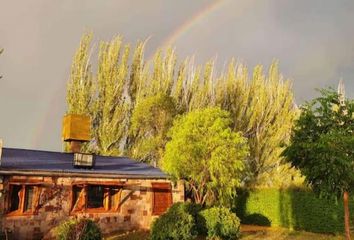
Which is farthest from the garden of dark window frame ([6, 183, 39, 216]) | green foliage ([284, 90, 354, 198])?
dark window frame ([6, 183, 39, 216])

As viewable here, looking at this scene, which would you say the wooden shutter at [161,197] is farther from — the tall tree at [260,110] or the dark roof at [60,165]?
the tall tree at [260,110]

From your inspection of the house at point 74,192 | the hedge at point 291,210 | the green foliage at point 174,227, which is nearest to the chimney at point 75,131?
the house at point 74,192

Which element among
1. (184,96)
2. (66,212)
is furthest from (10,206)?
(184,96)

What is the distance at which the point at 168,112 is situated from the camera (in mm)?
31562

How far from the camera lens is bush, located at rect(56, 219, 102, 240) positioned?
12.9 meters

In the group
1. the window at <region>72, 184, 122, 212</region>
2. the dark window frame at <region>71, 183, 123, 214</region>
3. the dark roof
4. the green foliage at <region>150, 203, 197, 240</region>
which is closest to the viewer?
the green foliage at <region>150, 203, 197, 240</region>

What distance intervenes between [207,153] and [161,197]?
3.97m

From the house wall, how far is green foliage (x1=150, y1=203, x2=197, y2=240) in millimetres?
5227

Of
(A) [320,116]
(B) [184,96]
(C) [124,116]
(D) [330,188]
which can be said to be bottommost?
(D) [330,188]

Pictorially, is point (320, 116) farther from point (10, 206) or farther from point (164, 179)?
point (10, 206)

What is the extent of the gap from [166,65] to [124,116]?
267 inches

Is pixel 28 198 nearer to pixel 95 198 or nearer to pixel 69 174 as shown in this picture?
pixel 69 174

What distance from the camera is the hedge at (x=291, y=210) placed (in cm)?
2244

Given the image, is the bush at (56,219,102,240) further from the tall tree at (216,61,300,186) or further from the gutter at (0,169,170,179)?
the tall tree at (216,61,300,186)
